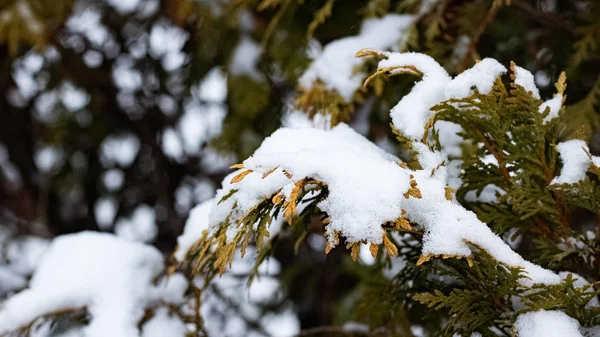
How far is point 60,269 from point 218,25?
117 centimetres

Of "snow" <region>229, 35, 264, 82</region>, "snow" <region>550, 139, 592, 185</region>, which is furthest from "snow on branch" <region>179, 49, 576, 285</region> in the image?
"snow" <region>229, 35, 264, 82</region>

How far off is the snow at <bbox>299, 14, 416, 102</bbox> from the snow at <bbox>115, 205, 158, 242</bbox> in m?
2.13

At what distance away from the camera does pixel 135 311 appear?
127cm

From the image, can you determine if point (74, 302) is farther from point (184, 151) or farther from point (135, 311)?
point (184, 151)

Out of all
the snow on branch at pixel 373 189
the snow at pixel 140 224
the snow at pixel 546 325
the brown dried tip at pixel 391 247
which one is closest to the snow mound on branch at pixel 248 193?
the snow on branch at pixel 373 189

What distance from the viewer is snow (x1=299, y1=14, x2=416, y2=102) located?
1.40m

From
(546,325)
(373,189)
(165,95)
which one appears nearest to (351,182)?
(373,189)

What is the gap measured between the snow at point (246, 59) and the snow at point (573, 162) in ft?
4.00

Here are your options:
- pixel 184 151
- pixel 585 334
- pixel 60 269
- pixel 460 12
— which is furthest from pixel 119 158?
pixel 585 334

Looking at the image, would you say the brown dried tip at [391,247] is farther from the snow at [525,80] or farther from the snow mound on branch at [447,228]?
the snow at [525,80]

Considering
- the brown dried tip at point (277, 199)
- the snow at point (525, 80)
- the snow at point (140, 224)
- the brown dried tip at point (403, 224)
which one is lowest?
the snow at point (140, 224)

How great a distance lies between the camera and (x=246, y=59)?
80.6 inches

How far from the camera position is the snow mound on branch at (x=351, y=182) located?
0.80 m

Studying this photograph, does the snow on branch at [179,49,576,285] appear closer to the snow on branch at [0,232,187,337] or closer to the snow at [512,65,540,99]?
the snow at [512,65,540,99]
